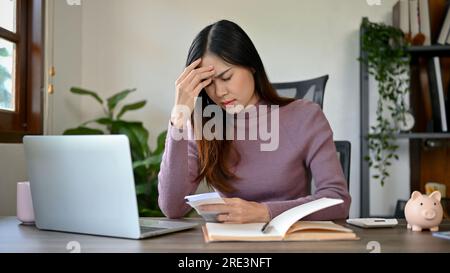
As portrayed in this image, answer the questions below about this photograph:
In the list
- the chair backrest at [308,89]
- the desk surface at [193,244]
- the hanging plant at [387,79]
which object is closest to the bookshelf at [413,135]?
the hanging plant at [387,79]

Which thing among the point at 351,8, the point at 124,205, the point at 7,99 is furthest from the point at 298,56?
the point at 124,205

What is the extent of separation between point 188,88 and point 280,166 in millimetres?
337

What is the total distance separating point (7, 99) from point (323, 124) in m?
1.30

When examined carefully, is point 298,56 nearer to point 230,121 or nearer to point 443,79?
point 443,79

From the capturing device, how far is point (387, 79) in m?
2.45

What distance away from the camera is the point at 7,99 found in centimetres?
196

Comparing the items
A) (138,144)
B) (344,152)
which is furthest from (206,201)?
(138,144)

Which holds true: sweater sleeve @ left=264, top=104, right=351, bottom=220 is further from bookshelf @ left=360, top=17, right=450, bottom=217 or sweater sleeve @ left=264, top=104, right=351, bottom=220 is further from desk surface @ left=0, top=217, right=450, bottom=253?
bookshelf @ left=360, top=17, right=450, bottom=217

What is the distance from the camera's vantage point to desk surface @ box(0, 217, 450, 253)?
2.56 ft

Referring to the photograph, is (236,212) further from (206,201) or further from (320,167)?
(320,167)

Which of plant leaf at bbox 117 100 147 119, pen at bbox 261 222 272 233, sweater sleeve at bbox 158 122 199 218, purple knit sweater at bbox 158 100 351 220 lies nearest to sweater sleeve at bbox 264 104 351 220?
purple knit sweater at bbox 158 100 351 220

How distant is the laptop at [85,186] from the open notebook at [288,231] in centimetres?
12
